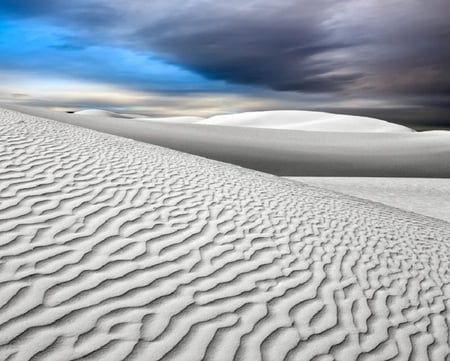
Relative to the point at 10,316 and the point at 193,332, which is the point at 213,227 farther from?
the point at 10,316

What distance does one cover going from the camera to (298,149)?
3125 cm

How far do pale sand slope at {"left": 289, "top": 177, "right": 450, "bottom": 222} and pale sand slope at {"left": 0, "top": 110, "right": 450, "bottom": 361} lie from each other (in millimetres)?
7055

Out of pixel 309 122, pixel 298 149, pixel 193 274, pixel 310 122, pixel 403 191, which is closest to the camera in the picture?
pixel 193 274

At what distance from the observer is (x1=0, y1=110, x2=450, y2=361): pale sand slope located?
3.43 metres

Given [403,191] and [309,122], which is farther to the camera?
[309,122]

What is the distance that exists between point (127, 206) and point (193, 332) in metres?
2.67

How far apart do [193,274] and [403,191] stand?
15641 millimetres

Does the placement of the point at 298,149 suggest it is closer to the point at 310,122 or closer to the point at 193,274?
the point at 193,274

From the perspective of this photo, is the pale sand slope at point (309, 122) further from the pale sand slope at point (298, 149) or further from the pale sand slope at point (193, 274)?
the pale sand slope at point (193, 274)

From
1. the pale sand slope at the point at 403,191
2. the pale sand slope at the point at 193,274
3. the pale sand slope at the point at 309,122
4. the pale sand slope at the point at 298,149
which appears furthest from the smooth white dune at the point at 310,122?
the pale sand slope at the point at 193,274

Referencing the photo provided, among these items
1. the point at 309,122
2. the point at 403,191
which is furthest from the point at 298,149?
the point at 309,122

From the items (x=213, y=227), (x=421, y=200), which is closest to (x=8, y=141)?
(x=213, y=227)

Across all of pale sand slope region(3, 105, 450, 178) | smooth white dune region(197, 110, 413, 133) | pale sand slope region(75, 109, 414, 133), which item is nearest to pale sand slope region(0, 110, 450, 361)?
pale sand slope region(3, 105, 450, 178)

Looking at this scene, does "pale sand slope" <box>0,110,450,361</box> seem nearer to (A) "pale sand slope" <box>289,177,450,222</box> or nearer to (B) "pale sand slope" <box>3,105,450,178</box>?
(A) "pale sand slope" <box>289,177,450,222</box>
